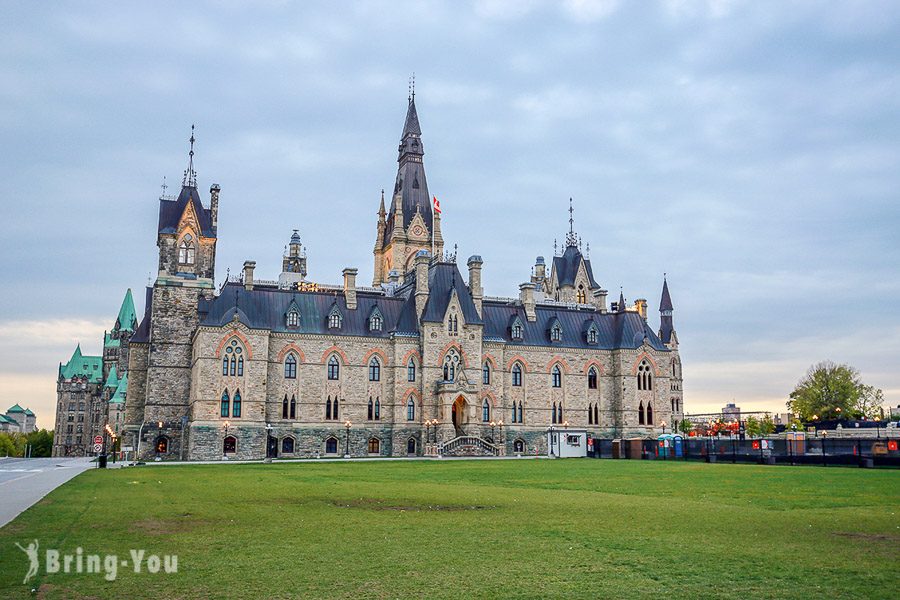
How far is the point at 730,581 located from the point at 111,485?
→ 27.6m

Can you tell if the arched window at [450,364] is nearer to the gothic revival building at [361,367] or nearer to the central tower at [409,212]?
the gothic revival building at [361,367]

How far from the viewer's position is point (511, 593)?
37.8ft

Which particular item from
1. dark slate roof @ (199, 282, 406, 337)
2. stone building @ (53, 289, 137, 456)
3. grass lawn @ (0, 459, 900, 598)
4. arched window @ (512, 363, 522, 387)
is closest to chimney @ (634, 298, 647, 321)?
arched window @ (512, 363, 522, 387)

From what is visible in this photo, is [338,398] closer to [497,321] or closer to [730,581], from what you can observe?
[497,321]

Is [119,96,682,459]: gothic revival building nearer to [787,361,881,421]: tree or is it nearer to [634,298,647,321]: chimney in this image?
[634,298,647,321]: chimney

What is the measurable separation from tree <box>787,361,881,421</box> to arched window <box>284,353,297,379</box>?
2943 inches

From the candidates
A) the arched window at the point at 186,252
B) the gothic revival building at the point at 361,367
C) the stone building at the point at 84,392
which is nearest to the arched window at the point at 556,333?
the gothic revival building at the point at 361,367

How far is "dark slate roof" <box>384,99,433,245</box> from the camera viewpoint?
108m

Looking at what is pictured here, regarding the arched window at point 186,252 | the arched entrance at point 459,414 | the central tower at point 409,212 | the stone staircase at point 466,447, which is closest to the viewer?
the stone staircase at point 466,447

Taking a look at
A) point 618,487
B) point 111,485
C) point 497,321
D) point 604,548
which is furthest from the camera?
point 497,321

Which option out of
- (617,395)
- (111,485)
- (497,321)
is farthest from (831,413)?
(111,485)

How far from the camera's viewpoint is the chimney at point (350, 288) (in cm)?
7625

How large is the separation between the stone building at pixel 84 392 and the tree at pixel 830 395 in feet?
333

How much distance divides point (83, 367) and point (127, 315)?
20.5 metres
